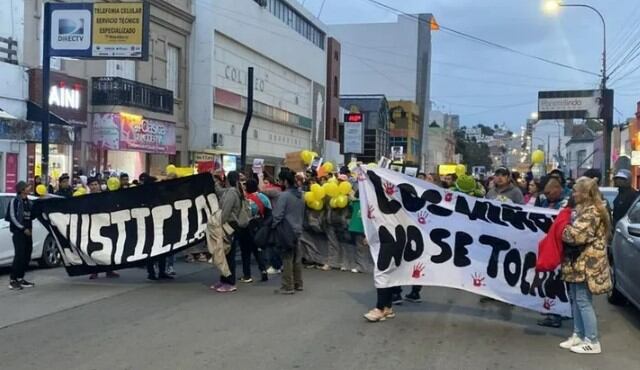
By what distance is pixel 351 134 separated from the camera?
52.2 metres

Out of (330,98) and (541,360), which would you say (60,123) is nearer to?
(541,360)

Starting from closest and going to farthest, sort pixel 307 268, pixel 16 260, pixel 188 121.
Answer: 1. pixel 16 260
2. pixel 307 268
3. pixel 188 121

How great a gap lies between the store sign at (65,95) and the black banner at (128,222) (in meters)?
12.1

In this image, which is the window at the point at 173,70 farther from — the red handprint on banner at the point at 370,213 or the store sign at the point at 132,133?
the red handprint on banner at the point at 370,213

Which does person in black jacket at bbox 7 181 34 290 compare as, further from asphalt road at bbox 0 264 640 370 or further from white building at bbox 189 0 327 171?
white building at bbox 189 0 327 171

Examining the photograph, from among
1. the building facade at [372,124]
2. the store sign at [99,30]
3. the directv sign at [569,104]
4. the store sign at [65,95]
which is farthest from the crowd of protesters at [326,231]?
the building facade at [372,124]

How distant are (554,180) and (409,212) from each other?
1799 mm

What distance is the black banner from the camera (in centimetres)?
1045

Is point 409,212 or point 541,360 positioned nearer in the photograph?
point 541,360

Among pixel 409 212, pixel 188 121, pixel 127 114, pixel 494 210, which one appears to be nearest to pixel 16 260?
pixel 409 212

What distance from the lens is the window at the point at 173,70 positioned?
31547 mm

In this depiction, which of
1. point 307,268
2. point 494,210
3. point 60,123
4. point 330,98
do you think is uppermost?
point 330,98

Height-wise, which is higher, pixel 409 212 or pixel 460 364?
pixel 409 212

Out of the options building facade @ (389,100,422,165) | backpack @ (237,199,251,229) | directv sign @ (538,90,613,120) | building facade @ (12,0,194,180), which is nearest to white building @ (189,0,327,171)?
building facade @ (12,0,194,180)
